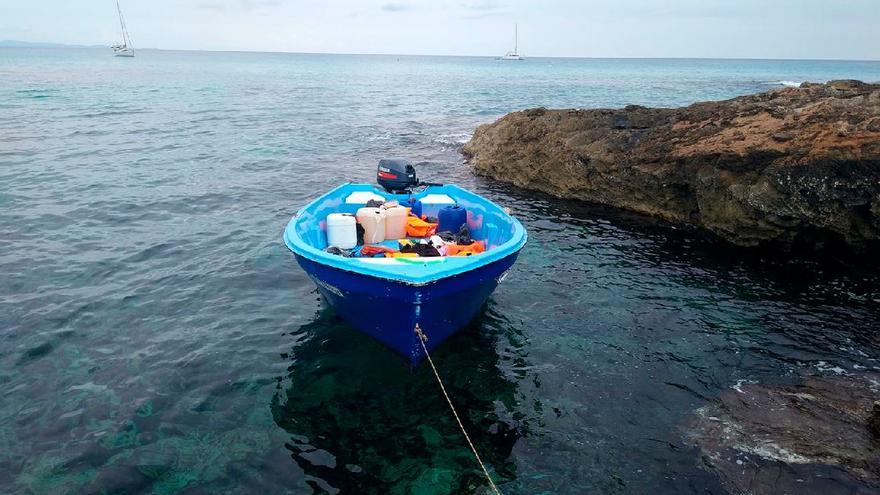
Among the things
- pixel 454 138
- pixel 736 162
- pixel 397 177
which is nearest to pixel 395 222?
pixel 397 177

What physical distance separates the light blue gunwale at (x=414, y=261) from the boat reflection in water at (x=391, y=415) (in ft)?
6.27

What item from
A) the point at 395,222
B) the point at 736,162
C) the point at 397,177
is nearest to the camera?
the point at 395,222

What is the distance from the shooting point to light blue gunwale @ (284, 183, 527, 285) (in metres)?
7.79


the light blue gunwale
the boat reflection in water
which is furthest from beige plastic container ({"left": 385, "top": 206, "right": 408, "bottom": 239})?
the boat reflection in water

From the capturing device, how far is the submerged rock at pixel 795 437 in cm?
641

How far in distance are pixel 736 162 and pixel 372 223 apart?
1054 cm

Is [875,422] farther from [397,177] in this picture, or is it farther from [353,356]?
[397,177]

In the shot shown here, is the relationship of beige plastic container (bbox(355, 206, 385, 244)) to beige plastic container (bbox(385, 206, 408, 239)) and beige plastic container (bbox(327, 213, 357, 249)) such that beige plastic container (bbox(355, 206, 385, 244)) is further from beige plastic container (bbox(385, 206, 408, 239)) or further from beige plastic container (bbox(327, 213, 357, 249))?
beige plastic container (bbox(327, 213, 357, 249))

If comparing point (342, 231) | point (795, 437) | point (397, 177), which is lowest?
point (795, 437)

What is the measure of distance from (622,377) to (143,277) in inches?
427

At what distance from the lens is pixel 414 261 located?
27.5 feet

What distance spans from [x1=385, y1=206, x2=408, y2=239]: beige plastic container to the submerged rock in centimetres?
700

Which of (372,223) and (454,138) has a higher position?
(372,223)

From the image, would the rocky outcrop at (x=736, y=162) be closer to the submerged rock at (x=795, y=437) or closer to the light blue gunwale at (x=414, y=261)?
the submerged rock at (x=795, y=437)
